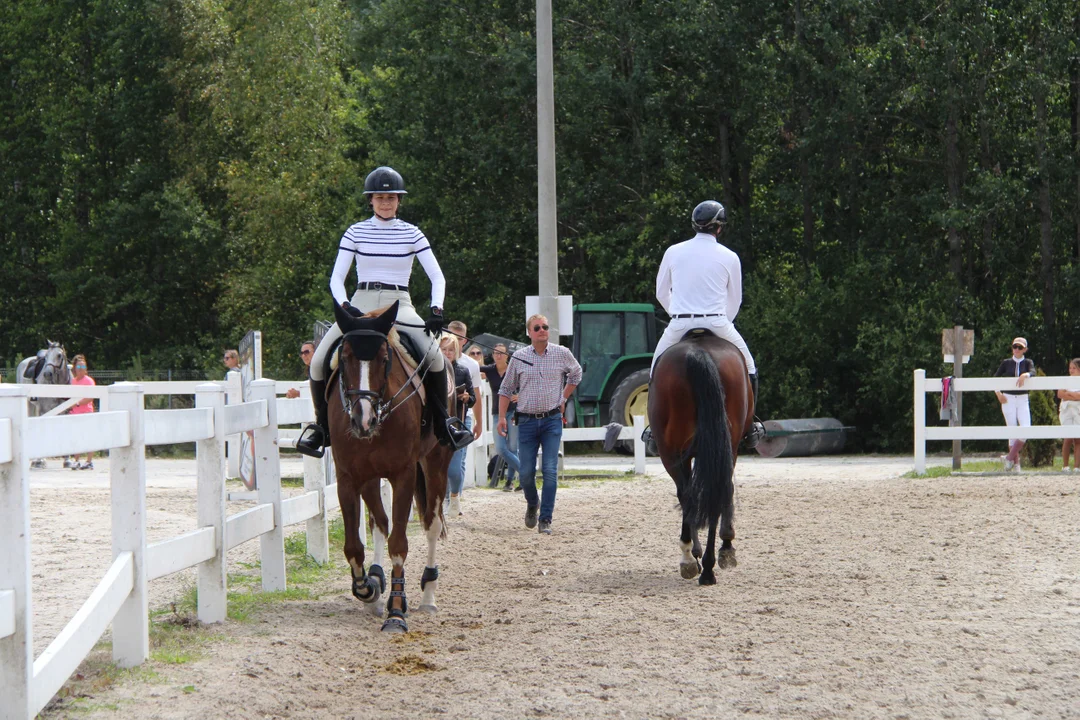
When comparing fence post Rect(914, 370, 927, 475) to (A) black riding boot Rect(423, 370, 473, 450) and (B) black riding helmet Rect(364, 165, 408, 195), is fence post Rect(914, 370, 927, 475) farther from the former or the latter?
(B) black riding helmet Rect(364, 165, 408, 195)

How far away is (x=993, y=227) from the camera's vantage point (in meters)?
28.0

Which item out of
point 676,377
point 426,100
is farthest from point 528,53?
point 676,377

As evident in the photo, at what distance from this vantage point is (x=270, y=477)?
9.02 meters

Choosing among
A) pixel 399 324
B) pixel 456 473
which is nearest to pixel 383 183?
pixel 399 324

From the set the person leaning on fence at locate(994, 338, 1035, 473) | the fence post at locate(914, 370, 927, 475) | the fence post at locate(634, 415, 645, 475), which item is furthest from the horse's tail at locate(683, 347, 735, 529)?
the person leaning on fence at locate(994, 338, 1035, 473)

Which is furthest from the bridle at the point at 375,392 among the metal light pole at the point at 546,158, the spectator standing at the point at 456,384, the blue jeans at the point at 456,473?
the metal light pole at the point at 546,158

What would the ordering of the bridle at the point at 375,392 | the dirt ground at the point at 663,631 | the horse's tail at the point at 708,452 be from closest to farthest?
Result: the dirt ground at the point at 663,631, the bridle at the point at 375,392, the horse's tail at the point at 708,452

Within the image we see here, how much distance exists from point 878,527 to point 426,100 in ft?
74.8

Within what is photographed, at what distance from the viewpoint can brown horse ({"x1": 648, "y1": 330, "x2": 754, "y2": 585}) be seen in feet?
30.4

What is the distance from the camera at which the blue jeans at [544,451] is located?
13.2 metres

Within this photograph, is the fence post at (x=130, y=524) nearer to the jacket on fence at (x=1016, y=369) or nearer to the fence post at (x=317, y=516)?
the fence post at (x=317, y=516)

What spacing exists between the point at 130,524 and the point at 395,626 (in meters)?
1.84

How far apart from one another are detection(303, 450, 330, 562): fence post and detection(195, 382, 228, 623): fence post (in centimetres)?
256

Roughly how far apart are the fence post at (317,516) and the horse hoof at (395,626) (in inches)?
108
